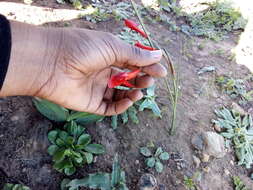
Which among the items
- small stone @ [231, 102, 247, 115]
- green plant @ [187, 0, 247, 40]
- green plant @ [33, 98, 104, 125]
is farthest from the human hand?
green plant @ [187, 0, 247, 40]

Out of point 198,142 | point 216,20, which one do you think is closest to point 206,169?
point 198,142

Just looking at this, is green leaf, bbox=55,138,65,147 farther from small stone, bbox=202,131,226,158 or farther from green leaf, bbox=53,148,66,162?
small stone, bbox=202,131,226,158

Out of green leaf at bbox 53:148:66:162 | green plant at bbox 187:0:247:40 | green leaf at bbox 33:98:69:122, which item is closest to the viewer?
green leaf at bbox 53:148:66:162

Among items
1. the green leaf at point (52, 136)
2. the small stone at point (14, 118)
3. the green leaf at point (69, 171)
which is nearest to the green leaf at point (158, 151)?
the green leaf at point (69, 171)

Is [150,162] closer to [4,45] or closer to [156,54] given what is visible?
[156,54]

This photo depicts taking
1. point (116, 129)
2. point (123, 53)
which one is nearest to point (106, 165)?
point (116, 129)

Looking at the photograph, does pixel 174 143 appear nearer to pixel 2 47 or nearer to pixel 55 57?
pixel 55 57
